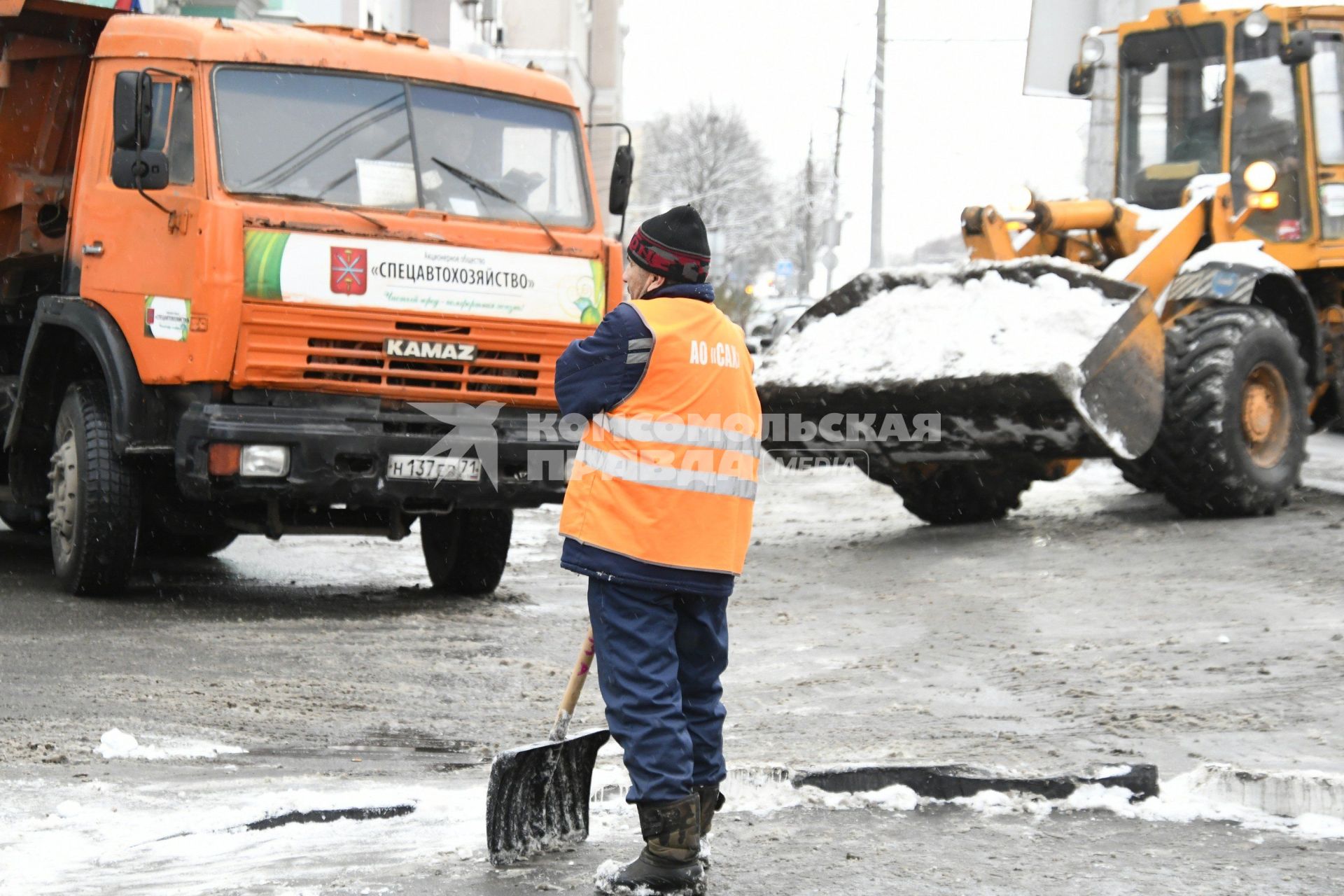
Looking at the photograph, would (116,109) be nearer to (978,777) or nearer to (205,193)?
(205,193)

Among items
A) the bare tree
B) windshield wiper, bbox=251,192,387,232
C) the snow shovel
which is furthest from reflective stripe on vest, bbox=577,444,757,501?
the bare tree

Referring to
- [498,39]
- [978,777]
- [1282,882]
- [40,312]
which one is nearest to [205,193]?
[40,312]

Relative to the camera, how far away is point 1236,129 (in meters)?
11.5

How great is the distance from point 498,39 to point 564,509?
3526cm

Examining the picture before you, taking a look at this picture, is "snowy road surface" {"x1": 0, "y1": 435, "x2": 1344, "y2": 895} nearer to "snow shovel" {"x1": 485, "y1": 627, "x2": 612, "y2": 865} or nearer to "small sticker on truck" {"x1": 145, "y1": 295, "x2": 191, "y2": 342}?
"snow shovel" {"x1": 485, "y1": 627, "x2": 612, "y2": 865}

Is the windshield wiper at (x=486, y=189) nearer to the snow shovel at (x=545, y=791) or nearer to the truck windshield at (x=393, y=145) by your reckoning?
the truck windshield at (x=393, y=145)

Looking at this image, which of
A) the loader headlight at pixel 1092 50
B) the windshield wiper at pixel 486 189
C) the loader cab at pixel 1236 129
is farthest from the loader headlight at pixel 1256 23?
the windshield wiper at pixel 486 189

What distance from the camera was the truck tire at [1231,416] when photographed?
32.6ft

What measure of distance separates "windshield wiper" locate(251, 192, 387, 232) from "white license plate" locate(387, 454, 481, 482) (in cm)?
110

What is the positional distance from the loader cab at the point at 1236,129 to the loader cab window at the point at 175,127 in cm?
682

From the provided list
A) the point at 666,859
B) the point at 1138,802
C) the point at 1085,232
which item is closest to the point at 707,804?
the point at 666,859

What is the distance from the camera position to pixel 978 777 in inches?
183

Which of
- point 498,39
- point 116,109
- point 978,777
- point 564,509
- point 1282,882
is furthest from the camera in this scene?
point 498,39

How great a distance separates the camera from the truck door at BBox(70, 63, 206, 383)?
7.87 m
